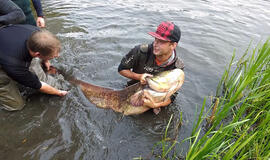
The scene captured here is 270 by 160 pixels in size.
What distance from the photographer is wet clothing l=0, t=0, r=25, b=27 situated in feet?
9.45

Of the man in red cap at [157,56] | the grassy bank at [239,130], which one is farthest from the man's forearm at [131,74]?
the grassy bank at [239,130]

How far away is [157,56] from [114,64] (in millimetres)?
2065

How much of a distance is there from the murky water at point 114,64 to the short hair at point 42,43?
4.20 ft

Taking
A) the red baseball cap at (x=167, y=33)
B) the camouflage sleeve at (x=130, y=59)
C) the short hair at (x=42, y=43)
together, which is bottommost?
the camouflage sleeve at (x=130, y=59)

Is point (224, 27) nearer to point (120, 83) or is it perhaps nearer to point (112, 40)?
point (112, 40)

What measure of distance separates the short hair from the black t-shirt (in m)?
0.16

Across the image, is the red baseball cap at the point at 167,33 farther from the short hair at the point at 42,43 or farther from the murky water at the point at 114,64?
A: the short hair at the point at 42,43

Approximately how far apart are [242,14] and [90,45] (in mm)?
6738

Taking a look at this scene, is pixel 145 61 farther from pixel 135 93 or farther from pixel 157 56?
pixel 135 93

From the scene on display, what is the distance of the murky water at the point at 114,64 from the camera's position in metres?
2.94

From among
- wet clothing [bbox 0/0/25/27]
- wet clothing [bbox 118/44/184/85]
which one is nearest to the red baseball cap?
wet clothing [bbox 118/44/184/85]

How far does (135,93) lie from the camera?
9.94 feet

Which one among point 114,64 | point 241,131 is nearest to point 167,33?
point 241,131

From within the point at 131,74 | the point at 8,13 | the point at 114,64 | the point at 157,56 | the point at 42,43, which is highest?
the point at 8,13
